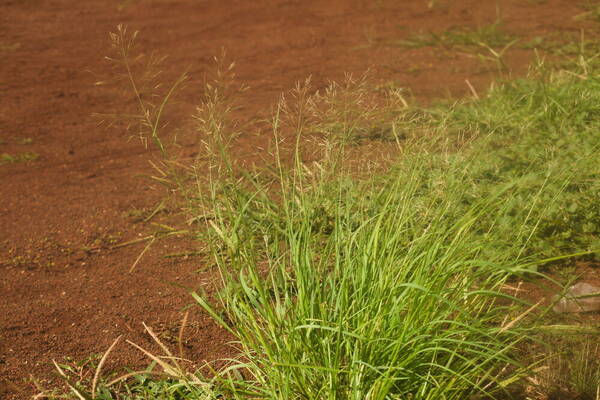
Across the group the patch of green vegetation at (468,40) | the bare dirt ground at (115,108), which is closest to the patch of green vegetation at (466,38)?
the patch of green vegetation at (468,40)

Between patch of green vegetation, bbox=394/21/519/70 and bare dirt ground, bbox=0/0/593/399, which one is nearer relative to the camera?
bare dirt ground, bbox=0/0/593/399

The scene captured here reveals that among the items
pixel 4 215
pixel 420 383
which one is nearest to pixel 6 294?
pixel 4 215

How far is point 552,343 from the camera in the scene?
2439 millimetres

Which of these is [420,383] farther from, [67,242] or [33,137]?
[33,137]

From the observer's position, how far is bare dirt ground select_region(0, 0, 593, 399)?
9.06 ft

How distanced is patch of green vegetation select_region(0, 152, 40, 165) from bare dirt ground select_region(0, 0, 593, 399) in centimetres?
4

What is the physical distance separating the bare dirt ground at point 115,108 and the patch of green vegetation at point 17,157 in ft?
0.14

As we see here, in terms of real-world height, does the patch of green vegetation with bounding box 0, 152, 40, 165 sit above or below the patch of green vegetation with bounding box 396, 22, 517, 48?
below

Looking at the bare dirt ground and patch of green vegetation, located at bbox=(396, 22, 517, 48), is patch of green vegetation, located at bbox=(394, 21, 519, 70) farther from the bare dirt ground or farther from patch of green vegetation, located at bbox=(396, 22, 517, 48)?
the bare dirt ground

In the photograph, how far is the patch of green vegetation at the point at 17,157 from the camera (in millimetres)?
4195

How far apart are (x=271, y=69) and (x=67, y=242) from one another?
8.99 ft

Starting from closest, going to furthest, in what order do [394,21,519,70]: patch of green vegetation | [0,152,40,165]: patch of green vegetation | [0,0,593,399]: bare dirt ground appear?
1. [0,0,593,399]: bare dirt ground
2. [0,152,40,165]: patch of green vegetation
3. [394,21,519,70]: patch of green vegetation

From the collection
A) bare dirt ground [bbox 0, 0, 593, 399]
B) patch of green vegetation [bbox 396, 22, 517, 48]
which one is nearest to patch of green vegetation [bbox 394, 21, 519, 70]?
patch of green vegetation [bbox 396, 22, 517, 48]

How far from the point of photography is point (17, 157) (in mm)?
4234
